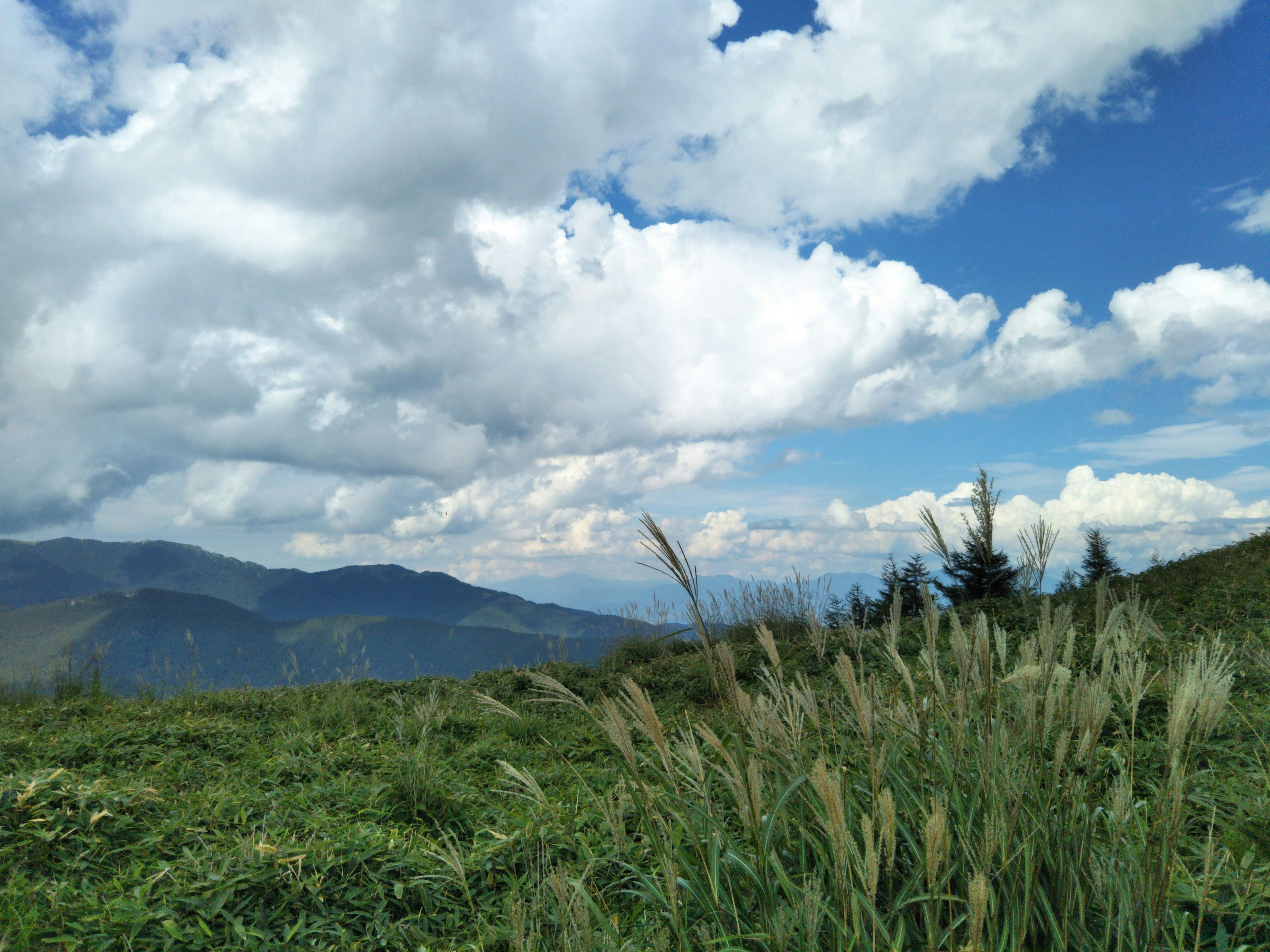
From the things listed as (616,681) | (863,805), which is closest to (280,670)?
(616,681)

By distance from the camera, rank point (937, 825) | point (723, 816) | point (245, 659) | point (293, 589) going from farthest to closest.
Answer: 1. point (293, 589)
2. point (245, 659)
3. point (723, 816)
4. point (937, 825)

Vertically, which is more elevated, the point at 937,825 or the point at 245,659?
the point at 937,825

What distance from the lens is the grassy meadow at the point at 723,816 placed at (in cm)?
148

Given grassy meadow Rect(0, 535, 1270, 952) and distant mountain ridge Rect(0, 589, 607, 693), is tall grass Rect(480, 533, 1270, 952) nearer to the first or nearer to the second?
Answer: grassy meadow Rect(0, 535, 1270, 952)

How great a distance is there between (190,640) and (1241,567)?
11.4m

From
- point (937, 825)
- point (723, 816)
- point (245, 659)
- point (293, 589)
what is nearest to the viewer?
point (937, 825)

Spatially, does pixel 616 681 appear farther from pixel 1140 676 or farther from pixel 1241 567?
pixel 1241 567

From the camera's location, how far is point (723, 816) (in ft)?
9.05

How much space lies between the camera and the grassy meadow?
58.1 inches

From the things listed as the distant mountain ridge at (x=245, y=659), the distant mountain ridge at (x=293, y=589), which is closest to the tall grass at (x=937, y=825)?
the distant mountain ridge at (x=245, y=659)

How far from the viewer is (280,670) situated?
724 centimetres

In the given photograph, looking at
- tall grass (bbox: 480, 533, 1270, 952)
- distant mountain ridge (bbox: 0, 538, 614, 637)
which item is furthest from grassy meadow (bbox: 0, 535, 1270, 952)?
distant mountain ridge (bbox: 0, 538, 614, 637)

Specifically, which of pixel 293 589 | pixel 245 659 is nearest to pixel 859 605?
pixel 245 659

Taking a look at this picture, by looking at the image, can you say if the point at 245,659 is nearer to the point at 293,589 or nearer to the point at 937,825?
the point at 937,825
